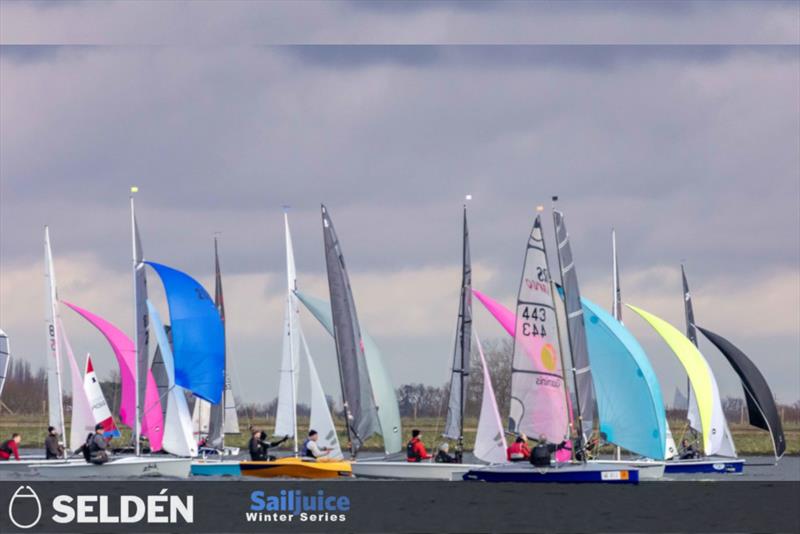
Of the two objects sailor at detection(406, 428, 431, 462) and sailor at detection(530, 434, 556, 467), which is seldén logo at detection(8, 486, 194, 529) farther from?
sailor at detection(530, 434, 556, 467)

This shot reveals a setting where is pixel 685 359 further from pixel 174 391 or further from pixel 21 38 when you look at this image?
pixel 21 38

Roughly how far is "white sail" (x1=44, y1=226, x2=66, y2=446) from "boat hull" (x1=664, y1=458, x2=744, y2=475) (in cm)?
1180

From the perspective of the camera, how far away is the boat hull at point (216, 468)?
30.0 metres

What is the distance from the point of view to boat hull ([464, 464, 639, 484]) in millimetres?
27359

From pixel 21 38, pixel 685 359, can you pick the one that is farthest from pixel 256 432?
pixel 21 38

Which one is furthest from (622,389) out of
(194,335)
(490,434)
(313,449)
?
(194,335)

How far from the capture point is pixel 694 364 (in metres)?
34.7

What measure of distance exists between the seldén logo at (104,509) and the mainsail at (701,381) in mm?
11398

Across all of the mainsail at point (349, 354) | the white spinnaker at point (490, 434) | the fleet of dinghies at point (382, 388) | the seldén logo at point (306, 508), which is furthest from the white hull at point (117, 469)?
the white spinnaker at point (490, 434)

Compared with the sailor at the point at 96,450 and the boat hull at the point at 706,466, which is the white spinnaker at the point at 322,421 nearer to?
the sailor at the point at 96,450

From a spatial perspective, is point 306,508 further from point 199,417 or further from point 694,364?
point 199,417

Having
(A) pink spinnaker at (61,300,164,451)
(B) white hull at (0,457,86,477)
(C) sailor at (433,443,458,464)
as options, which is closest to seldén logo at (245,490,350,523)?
(C) sailor at (433,443,458,464)

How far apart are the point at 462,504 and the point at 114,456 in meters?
5.95

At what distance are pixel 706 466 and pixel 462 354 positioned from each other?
8.40 m
